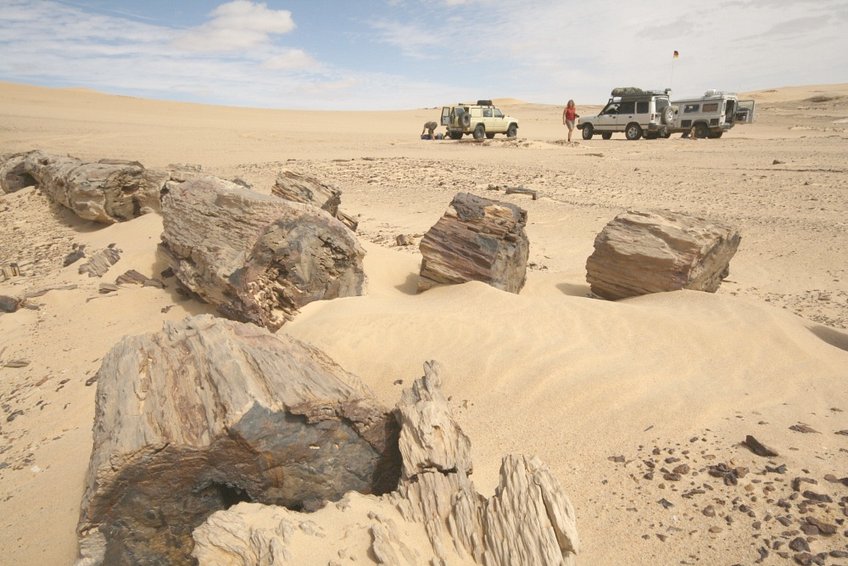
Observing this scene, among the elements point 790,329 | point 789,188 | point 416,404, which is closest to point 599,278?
point 790,329

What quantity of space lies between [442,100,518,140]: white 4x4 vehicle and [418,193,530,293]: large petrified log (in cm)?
1998

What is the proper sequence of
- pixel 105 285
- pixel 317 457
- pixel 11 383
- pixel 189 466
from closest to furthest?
pixel 189 466, pixel 317 457, pixel 11 383, pixel 105 285

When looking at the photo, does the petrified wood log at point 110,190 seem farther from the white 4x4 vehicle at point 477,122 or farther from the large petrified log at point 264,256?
the white 4x4 vehicle at point 477,122

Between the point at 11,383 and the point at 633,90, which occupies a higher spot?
the point at 633,90

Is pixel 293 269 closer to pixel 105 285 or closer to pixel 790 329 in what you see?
pixel 105 285

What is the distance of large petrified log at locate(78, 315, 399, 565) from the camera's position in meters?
2.52

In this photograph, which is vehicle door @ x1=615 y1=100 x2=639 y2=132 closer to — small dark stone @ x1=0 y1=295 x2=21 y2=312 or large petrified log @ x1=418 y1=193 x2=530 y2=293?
large petrified log @ x1=418 y1=193 x2=530 y2=293

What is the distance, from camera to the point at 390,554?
7.43 ft

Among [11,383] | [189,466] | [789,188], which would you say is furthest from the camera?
[789,188]

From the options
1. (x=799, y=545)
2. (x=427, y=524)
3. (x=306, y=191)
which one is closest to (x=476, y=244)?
(x=306, y=191)

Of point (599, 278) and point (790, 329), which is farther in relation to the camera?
point (599, 278)

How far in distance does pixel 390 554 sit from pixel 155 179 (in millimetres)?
8496

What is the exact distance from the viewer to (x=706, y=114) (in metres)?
24.2

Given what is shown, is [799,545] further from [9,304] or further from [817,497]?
[9,304]
